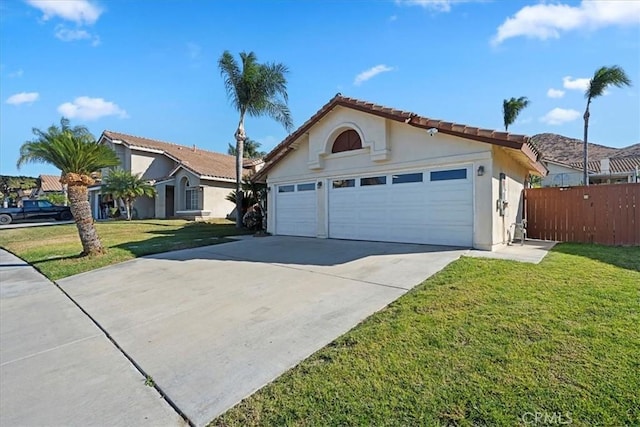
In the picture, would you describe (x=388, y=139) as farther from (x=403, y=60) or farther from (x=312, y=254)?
(x=312, y=254)

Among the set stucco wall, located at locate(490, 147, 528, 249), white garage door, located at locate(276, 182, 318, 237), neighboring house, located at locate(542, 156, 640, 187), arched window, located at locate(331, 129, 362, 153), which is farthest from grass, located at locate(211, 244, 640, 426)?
neighboring house, located at locate(542, 156, 640, 187)

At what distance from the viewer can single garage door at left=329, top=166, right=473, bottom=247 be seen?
991cm

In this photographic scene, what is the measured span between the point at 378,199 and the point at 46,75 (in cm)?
1632

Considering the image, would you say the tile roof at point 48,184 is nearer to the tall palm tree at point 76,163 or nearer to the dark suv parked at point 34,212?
the dark suv parked at point 34,212

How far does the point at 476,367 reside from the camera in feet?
10.7

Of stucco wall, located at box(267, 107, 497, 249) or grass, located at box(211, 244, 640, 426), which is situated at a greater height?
stucco wall, located at box(267, 107, 497, 249)

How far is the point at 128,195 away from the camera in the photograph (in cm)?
2408

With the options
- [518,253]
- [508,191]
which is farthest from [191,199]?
[518,253]

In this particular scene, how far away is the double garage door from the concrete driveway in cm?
89

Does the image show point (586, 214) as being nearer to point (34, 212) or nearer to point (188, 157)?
point (188, 157)

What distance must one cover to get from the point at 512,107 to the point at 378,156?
22842 millimetres

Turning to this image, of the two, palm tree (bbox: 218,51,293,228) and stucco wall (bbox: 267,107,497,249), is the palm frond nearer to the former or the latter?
stucco wall (bbox: 267,107,497,249)

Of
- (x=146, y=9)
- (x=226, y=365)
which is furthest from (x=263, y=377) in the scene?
(x=146, y=9)
